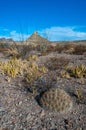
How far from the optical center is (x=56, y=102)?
616 centimetres

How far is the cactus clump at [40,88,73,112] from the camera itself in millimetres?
6171

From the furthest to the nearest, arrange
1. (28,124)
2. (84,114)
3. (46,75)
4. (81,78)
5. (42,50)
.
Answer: (42,50), (46,75), (81,78), (84,114), (28,124)

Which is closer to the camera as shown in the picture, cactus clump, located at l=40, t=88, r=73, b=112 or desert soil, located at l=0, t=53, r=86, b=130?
desert soil, located at l=0, t=53, r=86, b=130

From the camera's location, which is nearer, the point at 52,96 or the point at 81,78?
the point at 52,96

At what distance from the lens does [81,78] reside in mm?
8852

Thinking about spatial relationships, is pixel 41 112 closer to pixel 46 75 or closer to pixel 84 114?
pixel 84 114

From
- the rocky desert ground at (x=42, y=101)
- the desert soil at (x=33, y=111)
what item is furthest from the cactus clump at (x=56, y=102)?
the desert soil at (x=33, y=111)

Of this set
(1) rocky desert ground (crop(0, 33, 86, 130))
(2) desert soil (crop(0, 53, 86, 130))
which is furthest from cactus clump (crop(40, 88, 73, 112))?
(2) desert soil (crop(0, 53, 86, 130))

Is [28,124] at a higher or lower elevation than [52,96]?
lower

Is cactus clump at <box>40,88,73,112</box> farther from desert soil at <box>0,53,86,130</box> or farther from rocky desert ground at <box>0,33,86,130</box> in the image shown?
desert soil at <box>0,53,86,130</box>

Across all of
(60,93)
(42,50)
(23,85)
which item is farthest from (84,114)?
(42,50)

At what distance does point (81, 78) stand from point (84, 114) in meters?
2.87

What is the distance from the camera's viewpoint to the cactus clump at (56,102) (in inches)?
243

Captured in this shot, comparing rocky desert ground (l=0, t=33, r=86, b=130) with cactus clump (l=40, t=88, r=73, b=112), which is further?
cactus clump (l=40, t=88, r=73, b=112)
